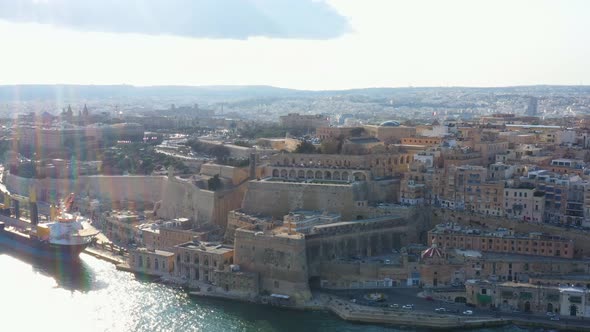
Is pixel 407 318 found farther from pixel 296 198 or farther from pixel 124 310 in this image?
pixel 296 198

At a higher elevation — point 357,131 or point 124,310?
point 357,131

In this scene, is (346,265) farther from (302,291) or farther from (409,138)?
(409,138)

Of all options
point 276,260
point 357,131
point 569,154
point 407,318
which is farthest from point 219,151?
point 407,318

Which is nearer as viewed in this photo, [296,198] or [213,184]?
[296,198]

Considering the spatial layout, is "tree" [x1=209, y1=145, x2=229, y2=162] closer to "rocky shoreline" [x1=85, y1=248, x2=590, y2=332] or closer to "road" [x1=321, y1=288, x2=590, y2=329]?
"road" [x1=321, y1=288, x2=590, y2=329]

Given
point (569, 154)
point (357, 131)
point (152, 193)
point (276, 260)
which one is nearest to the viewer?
point (276, 260)

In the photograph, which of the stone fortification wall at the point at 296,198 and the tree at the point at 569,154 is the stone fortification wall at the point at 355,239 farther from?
the tree at the point at 569,154
